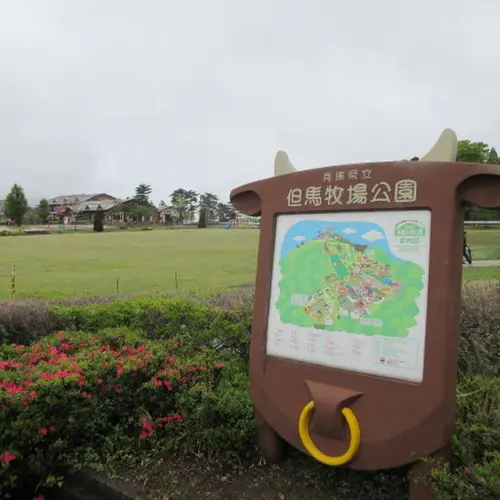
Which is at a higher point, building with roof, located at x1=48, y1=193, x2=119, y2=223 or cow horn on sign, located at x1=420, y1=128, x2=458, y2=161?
building with roof, located at x1=48, y1=193, x2=119, y2=223

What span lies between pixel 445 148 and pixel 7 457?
2409 millimetres

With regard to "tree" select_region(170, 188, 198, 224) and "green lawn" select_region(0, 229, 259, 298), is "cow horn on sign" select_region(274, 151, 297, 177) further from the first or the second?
"tree" select_region(170, 188, 198, 224)

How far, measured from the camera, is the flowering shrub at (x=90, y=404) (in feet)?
7.02

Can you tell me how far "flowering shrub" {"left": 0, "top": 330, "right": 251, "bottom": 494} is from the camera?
2141mm

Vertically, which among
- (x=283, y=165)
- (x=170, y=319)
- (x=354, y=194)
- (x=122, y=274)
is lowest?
(x=122, y=274)

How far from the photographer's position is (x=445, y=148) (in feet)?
6.73

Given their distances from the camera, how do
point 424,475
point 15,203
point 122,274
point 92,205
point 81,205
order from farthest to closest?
point 81,205, point 92,205, point 15,203, point 122,274, point 424,475

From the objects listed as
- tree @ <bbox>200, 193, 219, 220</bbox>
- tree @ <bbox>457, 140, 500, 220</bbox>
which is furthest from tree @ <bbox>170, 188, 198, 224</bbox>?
tree @ <bbox>457, 140, 500, 220</bbox>

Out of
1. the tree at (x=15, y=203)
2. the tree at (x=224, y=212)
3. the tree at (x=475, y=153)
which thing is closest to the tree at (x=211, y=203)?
the tree at (x=224, y=212)

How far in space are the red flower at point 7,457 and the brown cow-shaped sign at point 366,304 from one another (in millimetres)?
1163

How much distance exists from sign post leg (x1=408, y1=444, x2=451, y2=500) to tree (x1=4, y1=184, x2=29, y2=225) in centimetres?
5298

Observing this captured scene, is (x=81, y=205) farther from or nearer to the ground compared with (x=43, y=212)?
farther from the ground

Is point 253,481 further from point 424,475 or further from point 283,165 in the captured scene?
point 283,165

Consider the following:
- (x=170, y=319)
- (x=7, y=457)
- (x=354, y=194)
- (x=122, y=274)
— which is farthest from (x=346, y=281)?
(x=122, y=274)
